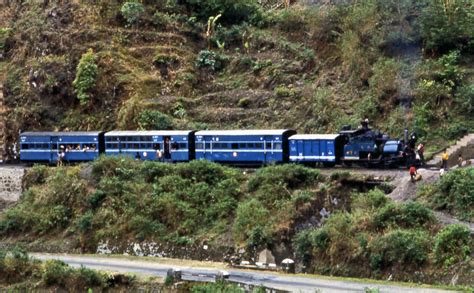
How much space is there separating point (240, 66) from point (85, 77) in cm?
882

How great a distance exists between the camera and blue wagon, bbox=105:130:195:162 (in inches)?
1893

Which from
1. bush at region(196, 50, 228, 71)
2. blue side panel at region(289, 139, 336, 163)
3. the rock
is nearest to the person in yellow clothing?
blue side panel at region(289, 139, 336, 163)

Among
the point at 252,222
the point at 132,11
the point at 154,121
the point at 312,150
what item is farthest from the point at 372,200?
the point at 132,11

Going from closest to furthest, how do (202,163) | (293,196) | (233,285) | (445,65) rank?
(233,285) < (293,196) < (202,163) < (445,65)

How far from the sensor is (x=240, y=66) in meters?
55.2

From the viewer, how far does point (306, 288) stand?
108 ft

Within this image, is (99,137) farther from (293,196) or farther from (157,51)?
(293,196)

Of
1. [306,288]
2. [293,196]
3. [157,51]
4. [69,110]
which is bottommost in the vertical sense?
[306,288]

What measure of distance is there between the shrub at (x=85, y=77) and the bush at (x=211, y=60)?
6.06 m

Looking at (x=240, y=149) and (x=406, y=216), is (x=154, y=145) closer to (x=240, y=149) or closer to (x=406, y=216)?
(x=240, y=149)

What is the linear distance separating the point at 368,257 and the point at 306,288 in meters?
3.43

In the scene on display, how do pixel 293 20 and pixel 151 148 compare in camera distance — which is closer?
pixel 151 148

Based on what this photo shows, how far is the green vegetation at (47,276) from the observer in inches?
1437

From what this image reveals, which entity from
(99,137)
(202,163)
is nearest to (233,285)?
(202,163)
